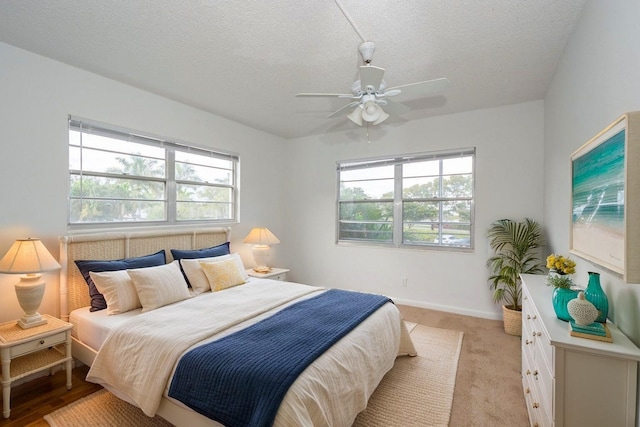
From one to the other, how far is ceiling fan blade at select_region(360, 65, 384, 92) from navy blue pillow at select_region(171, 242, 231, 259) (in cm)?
251

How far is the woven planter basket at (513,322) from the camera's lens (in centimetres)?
333

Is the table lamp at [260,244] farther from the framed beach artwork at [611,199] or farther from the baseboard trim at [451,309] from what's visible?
the framed beach artwork at [611,199]

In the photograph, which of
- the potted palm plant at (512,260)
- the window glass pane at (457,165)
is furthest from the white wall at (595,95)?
the window glass pane at (457,165)

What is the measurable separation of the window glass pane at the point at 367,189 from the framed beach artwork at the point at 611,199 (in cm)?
272

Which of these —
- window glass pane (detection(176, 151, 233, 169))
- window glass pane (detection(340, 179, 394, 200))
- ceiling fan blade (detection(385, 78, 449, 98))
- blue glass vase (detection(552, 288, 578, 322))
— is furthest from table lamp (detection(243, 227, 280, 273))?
blue glass vase (detection(552, 288, 578, 322))

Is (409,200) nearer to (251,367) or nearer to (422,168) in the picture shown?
(422,168)

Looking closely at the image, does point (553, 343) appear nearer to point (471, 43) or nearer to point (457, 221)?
point (471, 43)

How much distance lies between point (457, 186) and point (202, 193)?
3.49 meters

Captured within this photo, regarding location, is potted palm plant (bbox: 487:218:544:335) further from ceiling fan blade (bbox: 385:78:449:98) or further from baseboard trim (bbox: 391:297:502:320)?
ceiling fan blade (bbox: 385:78:449:98)

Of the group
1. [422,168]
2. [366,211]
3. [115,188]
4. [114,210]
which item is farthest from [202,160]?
[422,168]

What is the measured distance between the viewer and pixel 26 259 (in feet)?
7.31

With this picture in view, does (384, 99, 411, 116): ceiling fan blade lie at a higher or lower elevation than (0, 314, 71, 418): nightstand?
higher

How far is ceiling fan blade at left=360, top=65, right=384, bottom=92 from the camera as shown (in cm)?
198

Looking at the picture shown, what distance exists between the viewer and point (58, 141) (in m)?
2.72
